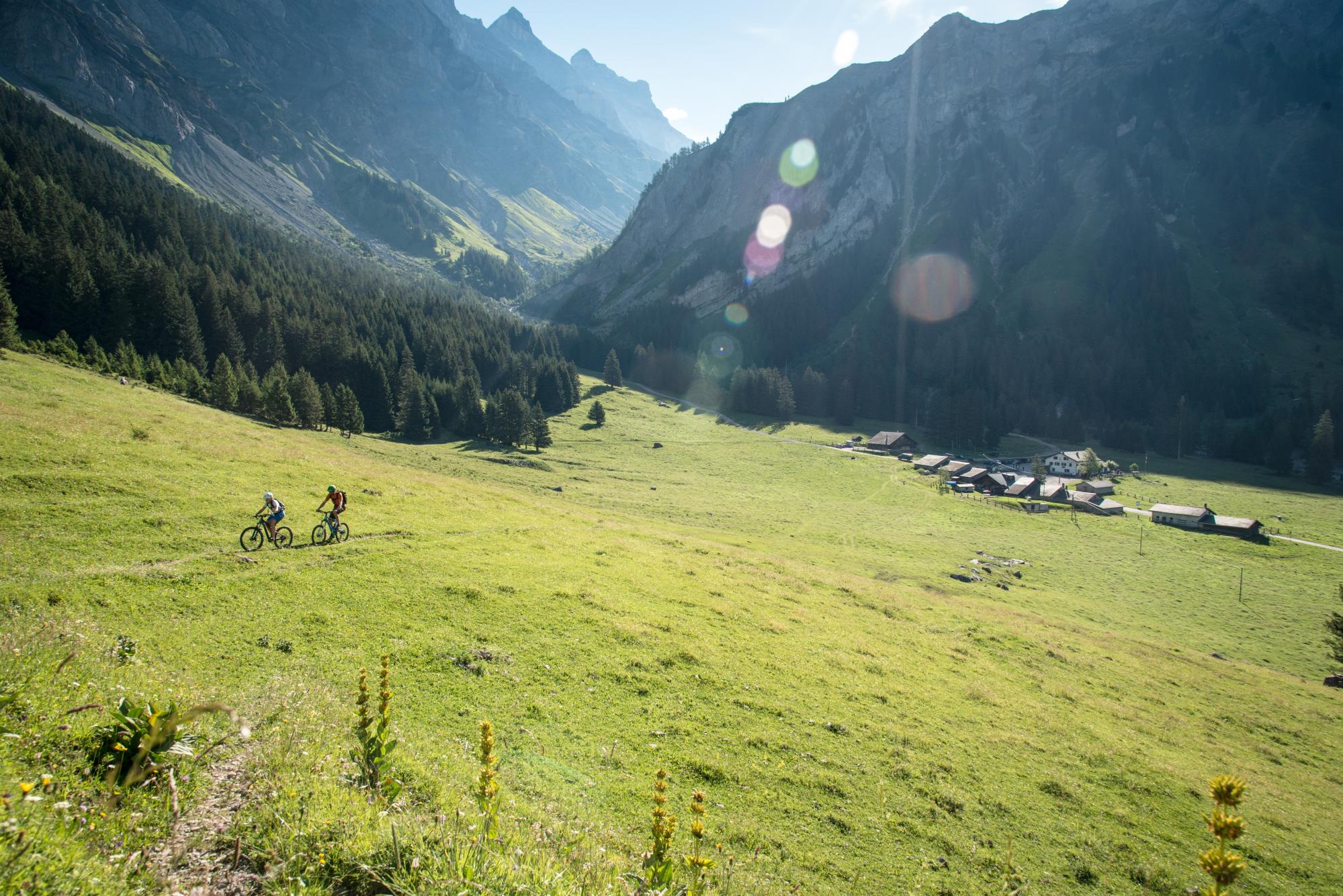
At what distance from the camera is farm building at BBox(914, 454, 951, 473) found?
104 meters

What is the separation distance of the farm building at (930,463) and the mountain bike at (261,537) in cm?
10227

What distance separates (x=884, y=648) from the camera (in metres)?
24.1

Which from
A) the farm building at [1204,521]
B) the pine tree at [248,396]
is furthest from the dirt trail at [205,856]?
the farm building at [1204,521]

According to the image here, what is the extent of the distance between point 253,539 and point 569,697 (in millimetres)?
15946

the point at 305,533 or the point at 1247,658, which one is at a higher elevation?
the point at 305,533

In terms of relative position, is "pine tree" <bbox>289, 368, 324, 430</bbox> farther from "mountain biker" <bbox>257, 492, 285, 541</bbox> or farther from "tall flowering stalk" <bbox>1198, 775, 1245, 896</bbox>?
"tall flowering stalk" <bbox>1198, 775, 1245, 896</bbox>

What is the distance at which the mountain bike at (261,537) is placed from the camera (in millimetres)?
21708

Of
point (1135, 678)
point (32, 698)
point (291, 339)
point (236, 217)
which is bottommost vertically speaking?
point (1135, 678)

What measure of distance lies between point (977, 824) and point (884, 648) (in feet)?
36.7

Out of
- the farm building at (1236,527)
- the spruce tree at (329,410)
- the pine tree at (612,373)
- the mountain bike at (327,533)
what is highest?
the pine tree at (612,373)

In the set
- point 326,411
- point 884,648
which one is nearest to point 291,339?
point 326,411

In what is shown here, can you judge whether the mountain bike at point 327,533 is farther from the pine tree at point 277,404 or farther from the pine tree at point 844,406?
the pine tree at point 844,406

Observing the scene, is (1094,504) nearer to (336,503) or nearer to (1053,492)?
(1053,492)

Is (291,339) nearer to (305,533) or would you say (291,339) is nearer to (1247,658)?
(305,533)
